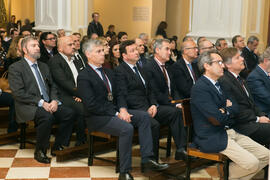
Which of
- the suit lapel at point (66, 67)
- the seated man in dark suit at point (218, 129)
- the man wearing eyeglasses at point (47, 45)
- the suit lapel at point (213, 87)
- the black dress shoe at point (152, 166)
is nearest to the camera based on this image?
the seated man in dark suit at point (218, 129)

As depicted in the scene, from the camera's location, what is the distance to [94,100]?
169 inches

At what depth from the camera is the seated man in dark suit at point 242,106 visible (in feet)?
13.7

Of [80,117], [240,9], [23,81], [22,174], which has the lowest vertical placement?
[22,174]

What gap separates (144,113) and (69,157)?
A: 1043mm

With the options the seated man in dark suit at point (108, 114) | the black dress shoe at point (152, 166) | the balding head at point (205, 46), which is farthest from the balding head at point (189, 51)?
the black dress shoe at point (152, 166)

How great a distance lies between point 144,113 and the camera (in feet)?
14.3

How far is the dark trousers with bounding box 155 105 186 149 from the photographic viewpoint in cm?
459

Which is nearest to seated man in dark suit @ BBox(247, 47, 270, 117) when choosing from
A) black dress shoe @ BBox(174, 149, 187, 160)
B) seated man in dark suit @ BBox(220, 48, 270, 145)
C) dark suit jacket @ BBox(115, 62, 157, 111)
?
seated man in dark suit @ BBox(220, 48, 270, 145)

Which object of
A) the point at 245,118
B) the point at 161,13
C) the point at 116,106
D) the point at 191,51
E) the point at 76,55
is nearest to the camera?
the point at 245,118

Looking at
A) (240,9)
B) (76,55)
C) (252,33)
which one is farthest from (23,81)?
(252,33)

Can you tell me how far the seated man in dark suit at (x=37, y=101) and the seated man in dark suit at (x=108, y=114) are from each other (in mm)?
512

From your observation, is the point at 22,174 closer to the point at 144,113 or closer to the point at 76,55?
the point at 144,113

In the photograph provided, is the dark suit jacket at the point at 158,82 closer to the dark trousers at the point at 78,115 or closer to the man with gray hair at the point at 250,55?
the dark trousers at the point at 78,115

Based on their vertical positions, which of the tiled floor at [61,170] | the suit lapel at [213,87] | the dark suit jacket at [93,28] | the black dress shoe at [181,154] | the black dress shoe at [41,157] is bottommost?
the tiled floor at [61,170]
